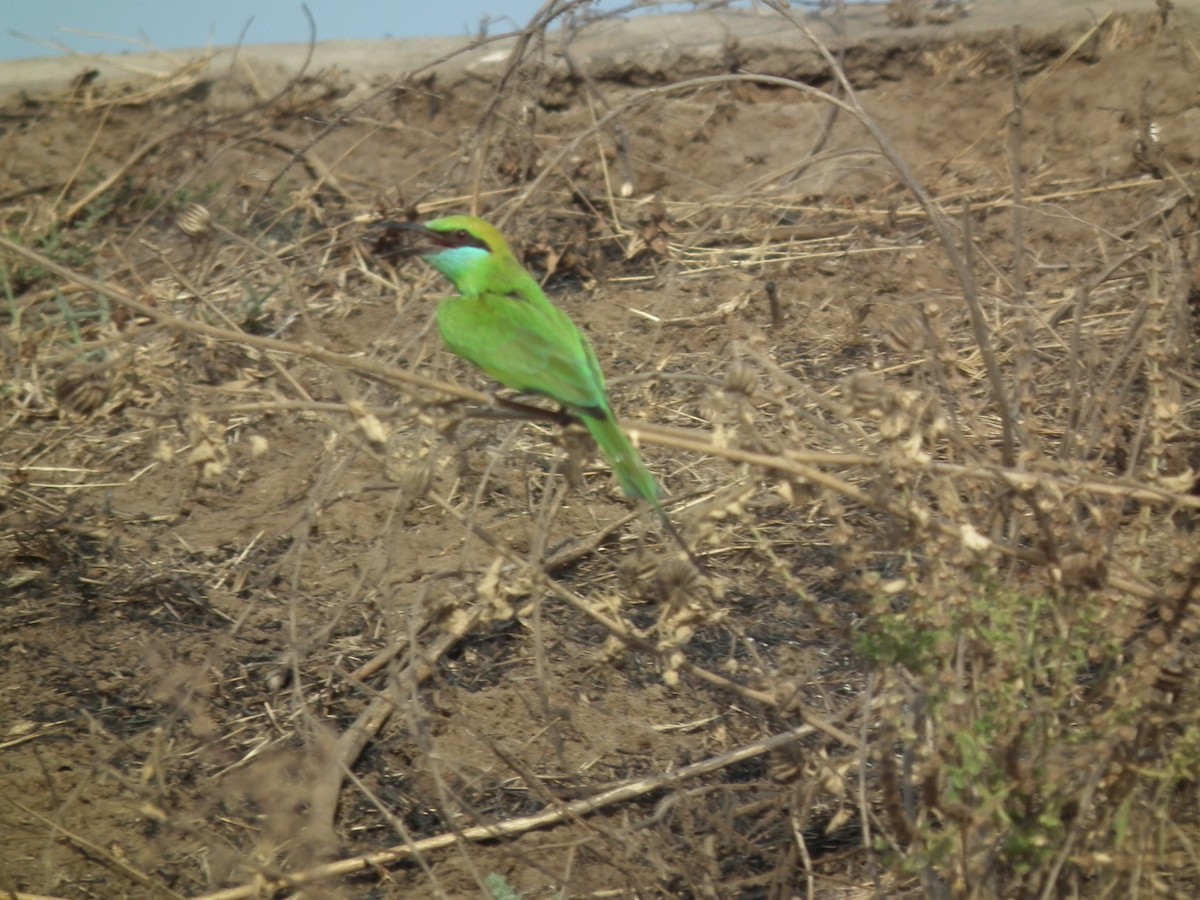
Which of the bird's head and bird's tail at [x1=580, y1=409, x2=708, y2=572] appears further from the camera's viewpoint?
the bird's head

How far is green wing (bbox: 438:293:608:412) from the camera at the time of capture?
2.70m

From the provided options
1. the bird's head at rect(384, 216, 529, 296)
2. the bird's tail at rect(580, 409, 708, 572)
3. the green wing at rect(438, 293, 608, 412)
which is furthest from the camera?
the bird's head at rect(384, 216, 529, 296)

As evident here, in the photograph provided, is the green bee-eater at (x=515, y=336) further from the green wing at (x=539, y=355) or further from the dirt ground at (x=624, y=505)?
the dirt ground at (x=624, y=505)

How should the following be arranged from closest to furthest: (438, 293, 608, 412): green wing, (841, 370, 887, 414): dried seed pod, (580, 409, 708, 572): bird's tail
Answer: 1. (841, 370, 887, 414): dried seed pod
2. (580, 409, 708, 572): bird's tail
3. (438, 293, 608, 412): green wing

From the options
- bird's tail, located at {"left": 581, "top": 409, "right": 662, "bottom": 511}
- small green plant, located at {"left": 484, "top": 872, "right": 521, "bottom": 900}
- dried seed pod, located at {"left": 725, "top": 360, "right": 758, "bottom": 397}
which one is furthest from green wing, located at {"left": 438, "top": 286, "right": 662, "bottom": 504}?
small green plant, located at {"left": 484, "top": 872, "right": 521, "bottom": 900}

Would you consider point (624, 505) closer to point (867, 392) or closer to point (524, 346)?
point (524, 346)

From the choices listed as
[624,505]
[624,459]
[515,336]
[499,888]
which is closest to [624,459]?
[624,459]

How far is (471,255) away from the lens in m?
3.28

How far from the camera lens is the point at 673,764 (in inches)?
122

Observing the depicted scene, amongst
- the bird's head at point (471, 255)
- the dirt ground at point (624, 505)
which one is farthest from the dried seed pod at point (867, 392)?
the bird's head at point (471, 255)

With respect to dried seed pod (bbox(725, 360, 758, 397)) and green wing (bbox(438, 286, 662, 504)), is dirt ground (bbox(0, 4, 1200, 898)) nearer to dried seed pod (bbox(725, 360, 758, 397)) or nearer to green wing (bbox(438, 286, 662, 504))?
dried seed pod (bbox(725, 360, 758, 397))

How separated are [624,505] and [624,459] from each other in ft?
4.97

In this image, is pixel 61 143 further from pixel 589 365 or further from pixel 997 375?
pixel 997 375

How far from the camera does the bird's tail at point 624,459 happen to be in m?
2.45
